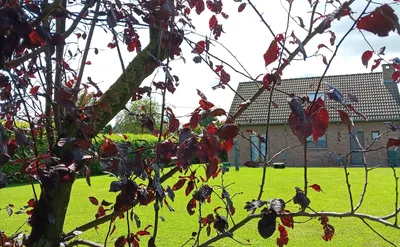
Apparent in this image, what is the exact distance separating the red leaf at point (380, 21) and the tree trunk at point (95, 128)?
757 millimetres

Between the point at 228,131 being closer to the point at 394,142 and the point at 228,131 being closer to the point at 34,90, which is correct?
the point at 394,142

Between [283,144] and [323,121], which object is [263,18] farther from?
[283,144]

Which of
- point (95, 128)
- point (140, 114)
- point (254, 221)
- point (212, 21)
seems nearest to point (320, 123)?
point (95, 128)

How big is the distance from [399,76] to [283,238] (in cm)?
75

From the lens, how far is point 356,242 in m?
5.07

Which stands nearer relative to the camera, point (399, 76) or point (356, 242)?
point (399, 76)

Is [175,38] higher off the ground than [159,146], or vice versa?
[175,38]

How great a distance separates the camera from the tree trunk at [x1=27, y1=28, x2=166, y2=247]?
53.5 inches

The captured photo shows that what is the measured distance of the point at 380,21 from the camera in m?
0.81

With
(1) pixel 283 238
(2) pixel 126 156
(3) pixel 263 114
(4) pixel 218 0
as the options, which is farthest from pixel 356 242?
(3) pixel 263 114

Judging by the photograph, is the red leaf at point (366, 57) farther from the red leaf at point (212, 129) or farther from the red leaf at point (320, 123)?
the red leaf at point (212, 129)

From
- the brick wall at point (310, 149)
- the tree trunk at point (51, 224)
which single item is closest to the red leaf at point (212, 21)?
the tree trunk at point (51, 224)

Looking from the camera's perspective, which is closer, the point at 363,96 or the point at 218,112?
the point at 218,112

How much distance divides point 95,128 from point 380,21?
107cm
